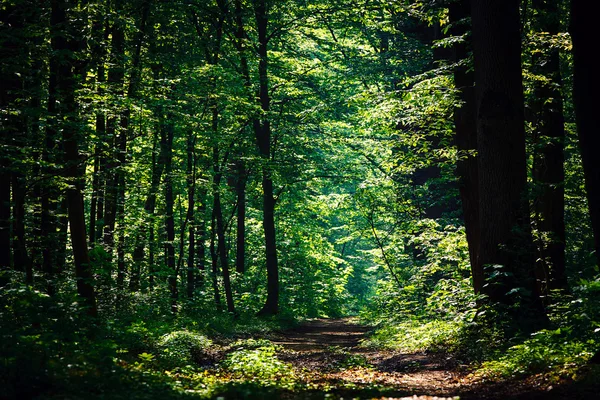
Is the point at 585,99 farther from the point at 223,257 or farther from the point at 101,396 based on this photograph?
the point at 223,257

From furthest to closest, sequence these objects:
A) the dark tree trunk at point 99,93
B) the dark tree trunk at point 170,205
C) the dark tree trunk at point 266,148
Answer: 1. the dark tree trunk at point 266,148
2. the dark tree trunk at point 170,205
3. the dark tree trunk at point 99,93

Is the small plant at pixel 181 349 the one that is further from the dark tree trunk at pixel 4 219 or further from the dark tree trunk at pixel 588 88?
the dark tree trunk at pixel 588 88

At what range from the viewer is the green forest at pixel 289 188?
6.57m

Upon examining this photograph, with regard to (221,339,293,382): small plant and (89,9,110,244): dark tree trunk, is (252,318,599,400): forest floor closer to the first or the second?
(221,339,293,382): small plant

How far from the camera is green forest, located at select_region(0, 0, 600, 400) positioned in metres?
6.57

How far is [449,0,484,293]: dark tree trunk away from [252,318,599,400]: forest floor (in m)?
3.15

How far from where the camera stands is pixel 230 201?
25812 millimetres

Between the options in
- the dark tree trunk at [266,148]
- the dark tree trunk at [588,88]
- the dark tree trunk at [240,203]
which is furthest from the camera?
the dark tree trunk at [240,203]

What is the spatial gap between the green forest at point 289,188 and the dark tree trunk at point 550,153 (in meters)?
0.05

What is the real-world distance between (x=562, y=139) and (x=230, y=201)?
17.3m

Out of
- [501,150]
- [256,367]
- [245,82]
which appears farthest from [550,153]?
[245,82]

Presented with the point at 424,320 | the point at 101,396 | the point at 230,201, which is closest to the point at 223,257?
the point at 230,201

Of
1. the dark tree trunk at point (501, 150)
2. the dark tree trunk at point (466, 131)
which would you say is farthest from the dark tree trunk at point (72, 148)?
the dark tree trunk at point (466, 131)

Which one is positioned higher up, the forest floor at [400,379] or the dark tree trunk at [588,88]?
the dark tree trunk at [588,88]
